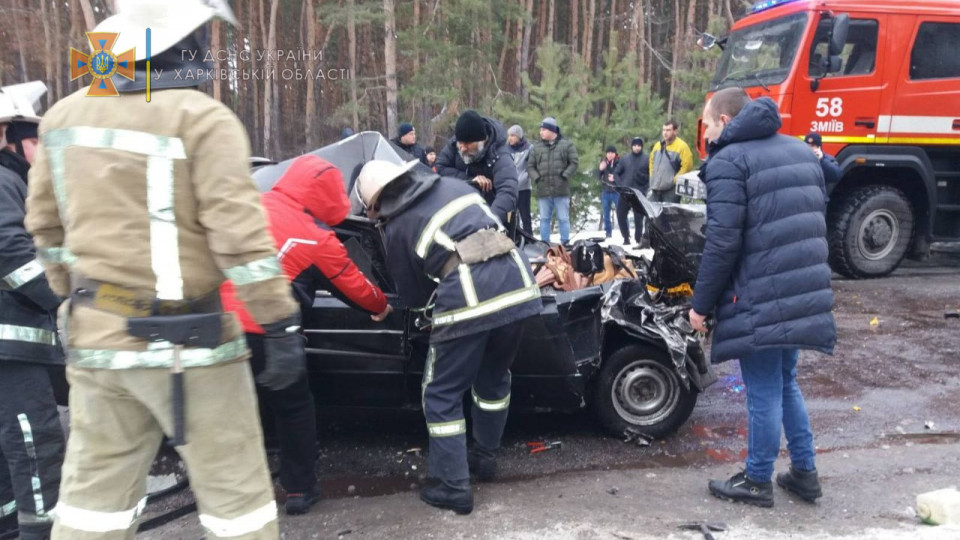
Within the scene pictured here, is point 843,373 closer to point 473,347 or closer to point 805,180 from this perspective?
point 805,180

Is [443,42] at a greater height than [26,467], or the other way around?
[443,42]

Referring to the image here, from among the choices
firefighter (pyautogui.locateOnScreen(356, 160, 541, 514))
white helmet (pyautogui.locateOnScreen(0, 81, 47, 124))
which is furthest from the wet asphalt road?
white helmet (pyautogui.locateOnScreen(0, 81, 47, 124))

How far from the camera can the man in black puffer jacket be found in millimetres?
5457

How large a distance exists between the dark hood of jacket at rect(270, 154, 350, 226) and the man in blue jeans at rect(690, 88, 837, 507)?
5.48 feet

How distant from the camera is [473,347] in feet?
11.0

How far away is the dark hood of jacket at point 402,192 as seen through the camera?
11.1 ft

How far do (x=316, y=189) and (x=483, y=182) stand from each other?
2.54 metres

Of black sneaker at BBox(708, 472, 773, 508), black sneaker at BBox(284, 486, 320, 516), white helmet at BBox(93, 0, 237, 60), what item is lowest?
black sneaker at BBox(284, 486, 320, 516)

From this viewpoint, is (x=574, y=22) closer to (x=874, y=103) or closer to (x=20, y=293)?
(x=874, y=103)

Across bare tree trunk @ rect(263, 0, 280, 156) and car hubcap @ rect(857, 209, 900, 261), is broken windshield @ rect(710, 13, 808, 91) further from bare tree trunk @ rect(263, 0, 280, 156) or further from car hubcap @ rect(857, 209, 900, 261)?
bare tree trunk @ rect(263, 0, 280, 156)

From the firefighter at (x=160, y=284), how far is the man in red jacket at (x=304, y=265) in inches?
42.1

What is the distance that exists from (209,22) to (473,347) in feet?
5.66

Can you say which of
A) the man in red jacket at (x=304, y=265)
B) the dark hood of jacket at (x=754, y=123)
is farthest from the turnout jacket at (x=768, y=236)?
the man in red jacket at (x=304, y=265)

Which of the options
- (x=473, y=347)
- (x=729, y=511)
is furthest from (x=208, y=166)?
(x=729, y=511)
